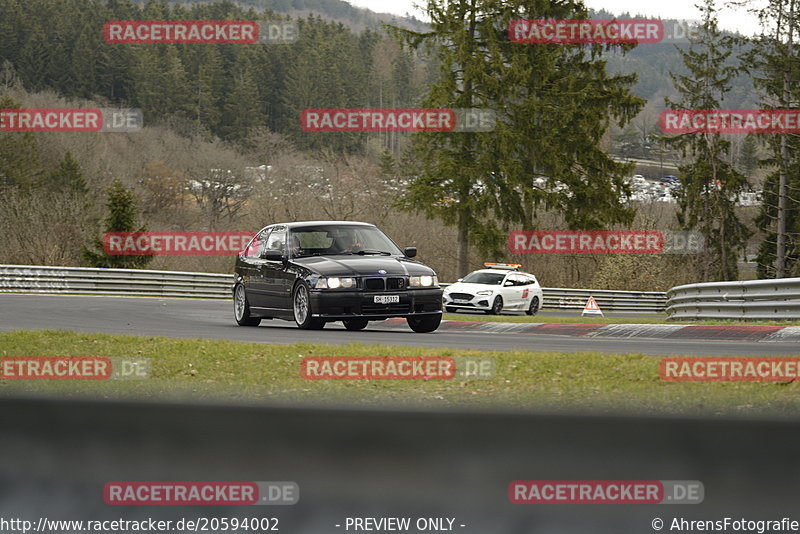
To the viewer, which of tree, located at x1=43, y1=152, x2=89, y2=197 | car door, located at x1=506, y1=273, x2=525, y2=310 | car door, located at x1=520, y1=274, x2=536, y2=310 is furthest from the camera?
tree, located at x1=43, y1=152, x2=89, y2=197

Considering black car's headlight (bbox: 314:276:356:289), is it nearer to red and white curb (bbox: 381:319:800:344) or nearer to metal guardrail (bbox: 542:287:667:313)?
red and white curb (bbox: 381:319:800:344)

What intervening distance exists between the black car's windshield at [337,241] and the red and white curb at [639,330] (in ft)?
7.58

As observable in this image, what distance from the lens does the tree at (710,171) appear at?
60.1 meters

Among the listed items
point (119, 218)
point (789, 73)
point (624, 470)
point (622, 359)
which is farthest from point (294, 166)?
point (624, 470)

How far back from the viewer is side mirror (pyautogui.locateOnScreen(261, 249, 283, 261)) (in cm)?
1561

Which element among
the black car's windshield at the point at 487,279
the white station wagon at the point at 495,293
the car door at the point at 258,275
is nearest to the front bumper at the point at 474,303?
the white station wagon at the point at 495,293

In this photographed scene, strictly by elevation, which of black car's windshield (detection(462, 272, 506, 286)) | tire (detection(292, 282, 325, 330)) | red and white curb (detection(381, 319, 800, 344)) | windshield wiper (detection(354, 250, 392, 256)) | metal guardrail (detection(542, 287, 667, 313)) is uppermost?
windshield wiper (detection(354, 250, 392, 256))

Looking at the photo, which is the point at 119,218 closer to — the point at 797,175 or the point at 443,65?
the point at 443,65

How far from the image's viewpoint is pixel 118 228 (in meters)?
40.5

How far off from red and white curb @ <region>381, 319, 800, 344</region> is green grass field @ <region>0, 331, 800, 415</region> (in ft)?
19.1

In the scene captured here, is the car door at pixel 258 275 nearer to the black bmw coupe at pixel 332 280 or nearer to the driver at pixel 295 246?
the black bmw coupe at pixel 332 280

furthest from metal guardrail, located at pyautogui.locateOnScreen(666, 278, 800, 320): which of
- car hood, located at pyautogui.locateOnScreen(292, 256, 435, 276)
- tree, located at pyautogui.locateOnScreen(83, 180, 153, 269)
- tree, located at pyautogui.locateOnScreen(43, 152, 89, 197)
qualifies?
tree, located at pyautogui.locateOnScreen(43, 152, 89, 197)

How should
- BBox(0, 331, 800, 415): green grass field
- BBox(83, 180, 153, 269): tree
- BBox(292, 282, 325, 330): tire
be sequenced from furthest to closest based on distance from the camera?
BBox(83, 180, 153, 269): tree → BBox(292, 282, 325, 330): tire → BBox(0, 331, 800, 415): green grass field

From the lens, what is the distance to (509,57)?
146 feet
